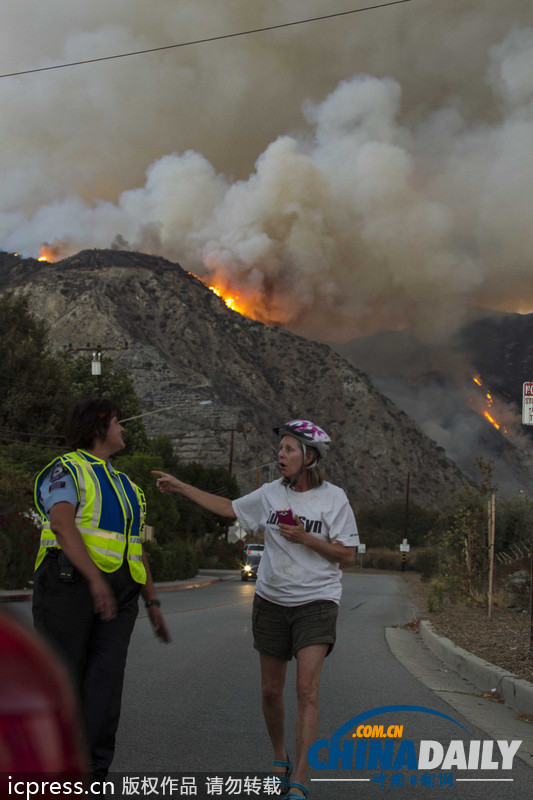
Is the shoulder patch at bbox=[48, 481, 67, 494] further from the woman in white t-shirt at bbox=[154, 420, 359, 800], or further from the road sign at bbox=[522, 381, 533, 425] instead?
the road sign at bbox=[522, 381, 533, 425]

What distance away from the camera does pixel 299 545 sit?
4.96 m

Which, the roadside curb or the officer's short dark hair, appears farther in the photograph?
the roadside curb

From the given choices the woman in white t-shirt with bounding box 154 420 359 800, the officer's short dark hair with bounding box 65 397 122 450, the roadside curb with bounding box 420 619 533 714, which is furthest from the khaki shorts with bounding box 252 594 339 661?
the roadside curb with bounding box 420 619 533 714

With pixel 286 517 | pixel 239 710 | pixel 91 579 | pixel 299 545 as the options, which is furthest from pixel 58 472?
pixel 239 710

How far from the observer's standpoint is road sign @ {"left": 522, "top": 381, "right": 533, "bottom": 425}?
9562 mm

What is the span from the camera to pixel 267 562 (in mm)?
5062

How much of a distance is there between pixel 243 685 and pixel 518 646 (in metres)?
3.89

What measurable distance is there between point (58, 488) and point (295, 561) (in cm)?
139

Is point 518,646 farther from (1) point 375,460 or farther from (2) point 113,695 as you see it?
(1) point 375,460

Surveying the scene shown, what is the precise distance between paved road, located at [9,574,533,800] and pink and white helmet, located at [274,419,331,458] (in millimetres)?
1917

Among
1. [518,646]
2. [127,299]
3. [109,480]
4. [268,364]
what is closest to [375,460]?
[268,364]

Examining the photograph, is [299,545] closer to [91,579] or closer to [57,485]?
[91,579]

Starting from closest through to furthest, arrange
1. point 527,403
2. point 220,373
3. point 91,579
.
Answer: point 91,579 → point 527,403 → point 220,373

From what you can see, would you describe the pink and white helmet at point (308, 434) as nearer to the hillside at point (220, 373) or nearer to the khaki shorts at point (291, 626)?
the khaki shorts at point (291, 626)
